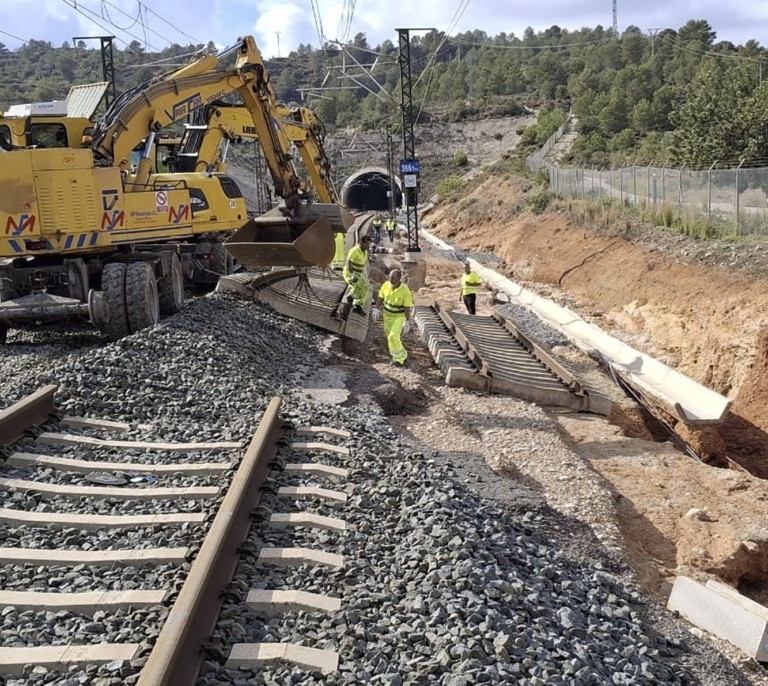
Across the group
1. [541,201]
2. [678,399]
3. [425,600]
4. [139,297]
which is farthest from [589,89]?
[425,600]

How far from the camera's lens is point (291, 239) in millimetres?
12539

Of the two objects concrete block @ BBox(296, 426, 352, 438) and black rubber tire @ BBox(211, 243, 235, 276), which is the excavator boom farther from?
concrete block @ BBox(296, 426, 352, 438)

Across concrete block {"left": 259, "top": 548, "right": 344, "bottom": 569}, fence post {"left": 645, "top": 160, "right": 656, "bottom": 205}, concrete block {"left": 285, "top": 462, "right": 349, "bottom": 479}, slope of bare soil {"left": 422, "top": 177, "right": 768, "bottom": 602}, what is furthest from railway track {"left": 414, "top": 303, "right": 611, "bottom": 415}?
fence post {"left": 645, "top": 160, "right": 656, "bottom": 205}

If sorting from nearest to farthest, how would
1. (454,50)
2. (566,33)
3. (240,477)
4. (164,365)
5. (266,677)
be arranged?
(266,677)
(240,477)
(164,365)
(566,33)
(454,50)

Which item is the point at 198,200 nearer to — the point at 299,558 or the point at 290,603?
the point at 299,558

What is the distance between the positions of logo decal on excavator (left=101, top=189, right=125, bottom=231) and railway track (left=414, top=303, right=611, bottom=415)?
18.3 feet

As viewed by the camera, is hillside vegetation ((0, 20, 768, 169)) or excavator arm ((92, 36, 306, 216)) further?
hillside vegetation ((0, 20, 768, 169))

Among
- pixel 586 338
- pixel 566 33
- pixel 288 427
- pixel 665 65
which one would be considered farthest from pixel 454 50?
pixel 288 427

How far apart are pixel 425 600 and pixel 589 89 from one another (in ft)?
241

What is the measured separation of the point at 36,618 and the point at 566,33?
173m

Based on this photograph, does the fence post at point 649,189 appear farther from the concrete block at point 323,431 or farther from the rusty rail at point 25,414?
the rusty rail at point 25,414

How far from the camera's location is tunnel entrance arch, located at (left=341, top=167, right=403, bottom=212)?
69062 mm

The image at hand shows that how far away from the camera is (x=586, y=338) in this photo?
18.6 m

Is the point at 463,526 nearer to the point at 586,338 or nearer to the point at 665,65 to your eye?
the point at 586,338
